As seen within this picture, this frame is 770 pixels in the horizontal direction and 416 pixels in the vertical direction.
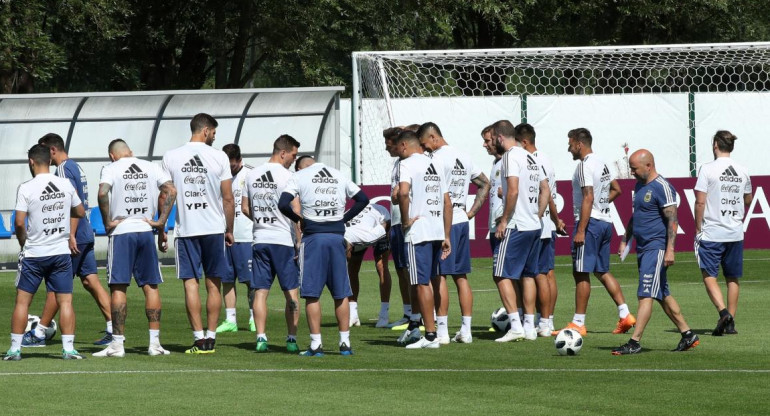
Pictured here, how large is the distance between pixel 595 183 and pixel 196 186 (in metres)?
4.24

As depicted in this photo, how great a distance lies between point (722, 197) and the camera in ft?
47.7

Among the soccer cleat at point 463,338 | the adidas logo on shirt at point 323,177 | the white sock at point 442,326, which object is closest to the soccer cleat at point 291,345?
the white sock at point 442,326

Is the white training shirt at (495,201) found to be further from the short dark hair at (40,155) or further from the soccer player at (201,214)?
the short dark hair at (40,155)

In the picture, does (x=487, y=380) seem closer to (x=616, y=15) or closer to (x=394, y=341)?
(x=394, y=341)

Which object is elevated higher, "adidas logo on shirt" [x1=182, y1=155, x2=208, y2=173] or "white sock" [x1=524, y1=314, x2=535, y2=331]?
"adidas logo on shirt" [x1=182, y1=155, x2=208, y2=173]

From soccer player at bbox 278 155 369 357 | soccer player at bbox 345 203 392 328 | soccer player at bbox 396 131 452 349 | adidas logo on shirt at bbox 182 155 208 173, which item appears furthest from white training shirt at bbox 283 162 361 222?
soccer player at bbox 345 203 392 328

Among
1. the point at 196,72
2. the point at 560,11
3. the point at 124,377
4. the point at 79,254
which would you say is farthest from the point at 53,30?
the point at 124,377

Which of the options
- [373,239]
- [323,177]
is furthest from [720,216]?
[323,177]

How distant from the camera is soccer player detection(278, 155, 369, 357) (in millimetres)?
12539

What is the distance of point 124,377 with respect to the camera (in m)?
11.3

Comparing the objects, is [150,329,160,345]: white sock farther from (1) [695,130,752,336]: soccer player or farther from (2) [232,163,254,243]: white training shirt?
(1) [695,130,752,336]: soccer player

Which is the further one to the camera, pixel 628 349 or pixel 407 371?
pixel 628 349

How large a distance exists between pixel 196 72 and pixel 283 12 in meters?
3.86

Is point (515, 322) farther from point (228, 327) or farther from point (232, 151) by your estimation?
point (232, 151)
